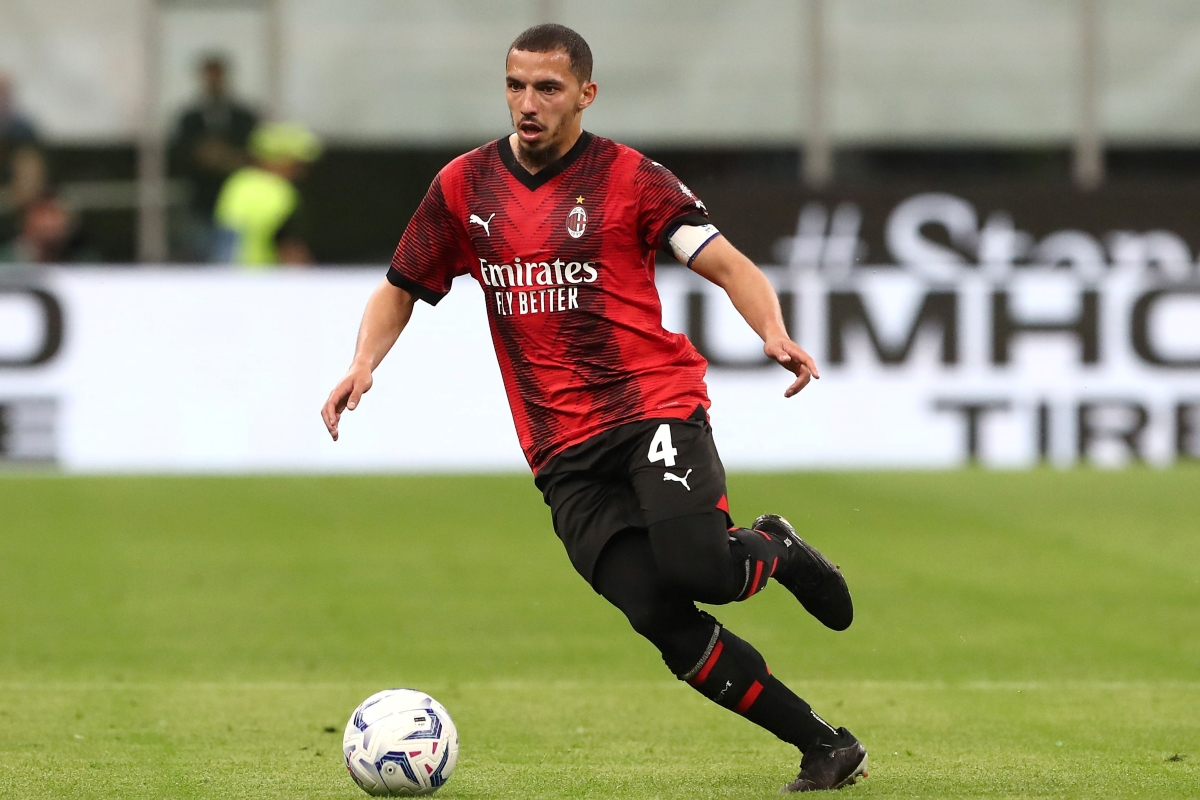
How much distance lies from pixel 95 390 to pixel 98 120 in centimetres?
503

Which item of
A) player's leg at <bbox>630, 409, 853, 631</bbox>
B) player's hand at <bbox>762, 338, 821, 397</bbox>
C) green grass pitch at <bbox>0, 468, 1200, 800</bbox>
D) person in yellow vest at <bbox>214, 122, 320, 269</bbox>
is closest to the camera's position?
player's hand at <bbox>762, 338, 821, 397</bbox>

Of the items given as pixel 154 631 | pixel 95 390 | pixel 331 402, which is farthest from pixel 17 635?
pixel 95 390

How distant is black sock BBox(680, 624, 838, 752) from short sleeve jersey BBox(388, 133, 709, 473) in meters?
0.69

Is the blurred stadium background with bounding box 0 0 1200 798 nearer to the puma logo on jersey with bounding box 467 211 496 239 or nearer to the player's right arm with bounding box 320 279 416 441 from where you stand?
the player's right arm with bounding box 320 279 416 441

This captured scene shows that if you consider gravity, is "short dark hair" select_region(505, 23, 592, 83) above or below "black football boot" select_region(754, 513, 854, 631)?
above

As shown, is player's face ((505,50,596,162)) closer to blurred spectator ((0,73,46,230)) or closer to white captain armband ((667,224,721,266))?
white captain armband ((667,224,721,266))

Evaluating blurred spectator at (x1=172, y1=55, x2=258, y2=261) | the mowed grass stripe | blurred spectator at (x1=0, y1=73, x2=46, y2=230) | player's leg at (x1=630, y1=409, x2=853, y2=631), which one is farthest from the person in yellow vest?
player's leg at (x1=630, y1=409, x2=853, y2=631)

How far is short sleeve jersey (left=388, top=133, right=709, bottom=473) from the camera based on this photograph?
5930mm

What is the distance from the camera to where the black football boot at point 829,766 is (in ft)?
19.3

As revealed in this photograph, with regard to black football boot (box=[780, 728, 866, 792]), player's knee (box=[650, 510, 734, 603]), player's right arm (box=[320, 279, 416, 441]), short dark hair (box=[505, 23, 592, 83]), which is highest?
short dark hair (box=[505, 23, 592, 83])

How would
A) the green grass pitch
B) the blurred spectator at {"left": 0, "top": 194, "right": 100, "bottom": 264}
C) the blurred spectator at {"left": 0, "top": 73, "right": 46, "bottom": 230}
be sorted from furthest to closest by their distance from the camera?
the blurred spectator at {"left": 0, "top": 73, "right": 46, "bottom": 230} < the blurred spectator at {"left": 0, "top": 194, "right": 100, "bottom": 264} < the green grass pitch

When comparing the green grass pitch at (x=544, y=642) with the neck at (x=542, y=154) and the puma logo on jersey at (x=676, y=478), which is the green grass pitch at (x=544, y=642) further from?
the neck at (x=542, y=154)

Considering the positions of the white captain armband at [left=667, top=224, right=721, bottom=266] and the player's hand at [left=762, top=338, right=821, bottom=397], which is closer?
the player's hand at [left=762, top=338, right=821, bottom=397]

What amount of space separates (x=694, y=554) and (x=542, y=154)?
122cm
